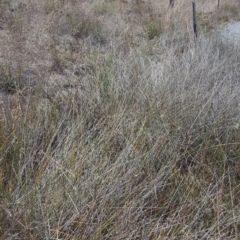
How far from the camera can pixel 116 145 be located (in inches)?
89.5

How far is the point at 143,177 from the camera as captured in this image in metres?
2.04

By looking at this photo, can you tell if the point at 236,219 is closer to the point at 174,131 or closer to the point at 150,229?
the point at 150,229

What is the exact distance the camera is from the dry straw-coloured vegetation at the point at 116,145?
164cm

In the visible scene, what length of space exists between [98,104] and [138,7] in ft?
19.4

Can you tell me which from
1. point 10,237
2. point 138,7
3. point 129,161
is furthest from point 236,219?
point 138,7

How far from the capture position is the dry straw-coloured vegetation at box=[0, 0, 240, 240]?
1.64 metres

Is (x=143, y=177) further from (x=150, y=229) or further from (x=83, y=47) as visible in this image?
(x=83, y=47)

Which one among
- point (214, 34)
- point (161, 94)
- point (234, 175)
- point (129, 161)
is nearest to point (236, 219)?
point (234, 175)

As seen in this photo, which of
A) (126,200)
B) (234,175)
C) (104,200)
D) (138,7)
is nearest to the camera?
(104,200)

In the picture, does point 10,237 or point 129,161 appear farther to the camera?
point 129,161

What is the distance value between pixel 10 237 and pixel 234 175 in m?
1.37

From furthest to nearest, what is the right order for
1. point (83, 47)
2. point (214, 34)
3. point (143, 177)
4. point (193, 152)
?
point (214, 34) → point (83, 47) → point (193, 152) → point (143, 177)

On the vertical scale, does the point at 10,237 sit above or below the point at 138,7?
above

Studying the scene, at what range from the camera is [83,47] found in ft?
14.9
